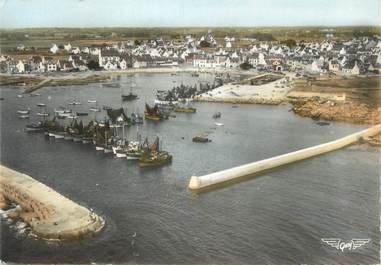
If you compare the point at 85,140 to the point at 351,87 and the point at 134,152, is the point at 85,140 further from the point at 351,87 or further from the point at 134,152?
the point at 351,87

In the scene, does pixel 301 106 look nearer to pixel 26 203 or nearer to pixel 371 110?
pixel 371 110

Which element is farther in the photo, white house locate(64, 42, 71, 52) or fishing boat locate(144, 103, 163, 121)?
fishing boat locate(144, 103, 163, 121)

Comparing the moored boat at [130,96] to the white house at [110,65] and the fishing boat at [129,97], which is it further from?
the white house at [110,65]

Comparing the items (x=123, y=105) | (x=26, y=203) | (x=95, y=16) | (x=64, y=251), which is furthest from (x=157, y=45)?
(x=64, y=251)

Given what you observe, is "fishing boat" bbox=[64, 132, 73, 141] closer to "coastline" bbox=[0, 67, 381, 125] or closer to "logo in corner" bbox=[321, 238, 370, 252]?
"coastline" bbox=[0, 67, 381, 125]

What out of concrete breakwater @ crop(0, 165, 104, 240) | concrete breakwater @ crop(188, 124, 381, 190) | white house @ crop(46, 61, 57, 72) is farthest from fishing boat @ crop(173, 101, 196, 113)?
concrete breakwater @ crop(0, 165, 104, 240)

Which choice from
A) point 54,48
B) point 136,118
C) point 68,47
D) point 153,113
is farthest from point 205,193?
point 153,113

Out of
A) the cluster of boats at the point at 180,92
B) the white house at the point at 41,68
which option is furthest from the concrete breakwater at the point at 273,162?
the white house at the point at 41,68
